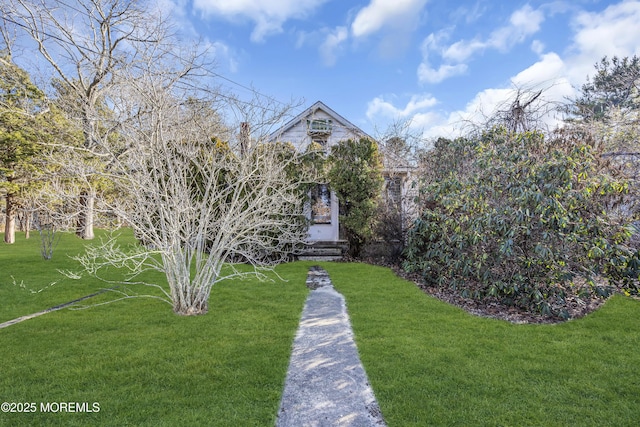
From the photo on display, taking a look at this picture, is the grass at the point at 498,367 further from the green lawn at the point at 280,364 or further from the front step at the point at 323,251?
the front step at the point at 323,251

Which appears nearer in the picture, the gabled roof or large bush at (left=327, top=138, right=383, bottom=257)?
large bush at (left=327, top=138, right=383, bottom=257)

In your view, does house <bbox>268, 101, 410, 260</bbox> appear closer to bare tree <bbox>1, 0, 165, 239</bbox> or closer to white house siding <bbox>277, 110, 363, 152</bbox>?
white house siding <bbox>277, 110, 363, 152</bbox>

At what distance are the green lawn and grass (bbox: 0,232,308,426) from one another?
0.05 feet

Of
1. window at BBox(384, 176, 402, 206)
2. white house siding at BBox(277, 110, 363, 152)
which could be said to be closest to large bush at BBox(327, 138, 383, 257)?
window at BBox(384, 176, 402, 206)

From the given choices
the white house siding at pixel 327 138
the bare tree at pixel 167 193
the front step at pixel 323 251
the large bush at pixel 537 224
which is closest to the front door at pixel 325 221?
the front step at pixel 323 251

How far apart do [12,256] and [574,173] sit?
54.8ft

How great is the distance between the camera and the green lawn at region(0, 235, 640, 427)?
112 inches

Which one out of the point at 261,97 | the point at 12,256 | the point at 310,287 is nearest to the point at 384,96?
the point at 261,97

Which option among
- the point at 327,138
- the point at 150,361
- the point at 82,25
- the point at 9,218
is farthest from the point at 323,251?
the point at 9,218

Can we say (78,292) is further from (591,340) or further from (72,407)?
(591,340)

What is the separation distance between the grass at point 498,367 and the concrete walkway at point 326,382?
180 millimetres

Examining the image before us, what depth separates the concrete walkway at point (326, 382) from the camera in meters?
2.85

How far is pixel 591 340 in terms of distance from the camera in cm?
443

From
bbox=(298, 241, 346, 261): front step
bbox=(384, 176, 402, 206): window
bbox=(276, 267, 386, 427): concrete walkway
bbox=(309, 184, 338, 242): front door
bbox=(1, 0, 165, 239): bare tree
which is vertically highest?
bbox=(1, 0, 165, 239): bare tree
